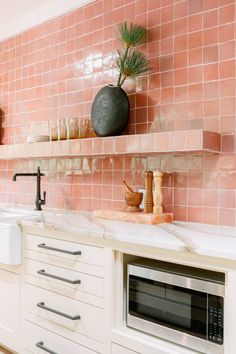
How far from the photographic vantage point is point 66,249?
200 centimetres

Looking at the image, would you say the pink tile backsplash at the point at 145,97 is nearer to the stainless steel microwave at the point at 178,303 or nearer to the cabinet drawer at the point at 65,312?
the stainless steel microwave at the point at 178,303

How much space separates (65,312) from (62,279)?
0.18m

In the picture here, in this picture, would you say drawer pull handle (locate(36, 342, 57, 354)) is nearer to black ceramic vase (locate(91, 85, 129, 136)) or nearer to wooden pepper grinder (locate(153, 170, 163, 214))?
wooden pepper grinder (locate(153, 170, 163, 214))

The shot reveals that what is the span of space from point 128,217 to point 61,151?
2.27 ft

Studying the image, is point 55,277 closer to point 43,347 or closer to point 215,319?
point 43,347

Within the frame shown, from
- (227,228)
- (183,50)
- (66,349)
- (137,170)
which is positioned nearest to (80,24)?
(183,50)

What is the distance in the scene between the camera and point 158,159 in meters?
2.30

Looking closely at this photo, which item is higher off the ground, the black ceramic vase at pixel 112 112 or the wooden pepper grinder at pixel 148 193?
the black ceramic vase at pixel 112 112

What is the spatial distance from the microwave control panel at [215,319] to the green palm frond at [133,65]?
1382 millimetres

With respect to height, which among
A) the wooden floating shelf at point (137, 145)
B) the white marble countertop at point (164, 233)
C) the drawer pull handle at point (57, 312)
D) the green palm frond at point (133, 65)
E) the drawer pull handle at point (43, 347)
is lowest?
the drawer pull handle at point (43, 347)

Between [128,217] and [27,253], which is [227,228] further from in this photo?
[27,253]

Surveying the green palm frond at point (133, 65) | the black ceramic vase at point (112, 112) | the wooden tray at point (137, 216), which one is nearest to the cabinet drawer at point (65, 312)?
the wooden tray at point (137, 216)

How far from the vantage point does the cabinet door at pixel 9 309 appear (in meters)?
2.30

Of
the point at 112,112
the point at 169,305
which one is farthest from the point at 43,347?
the point at 112,112
